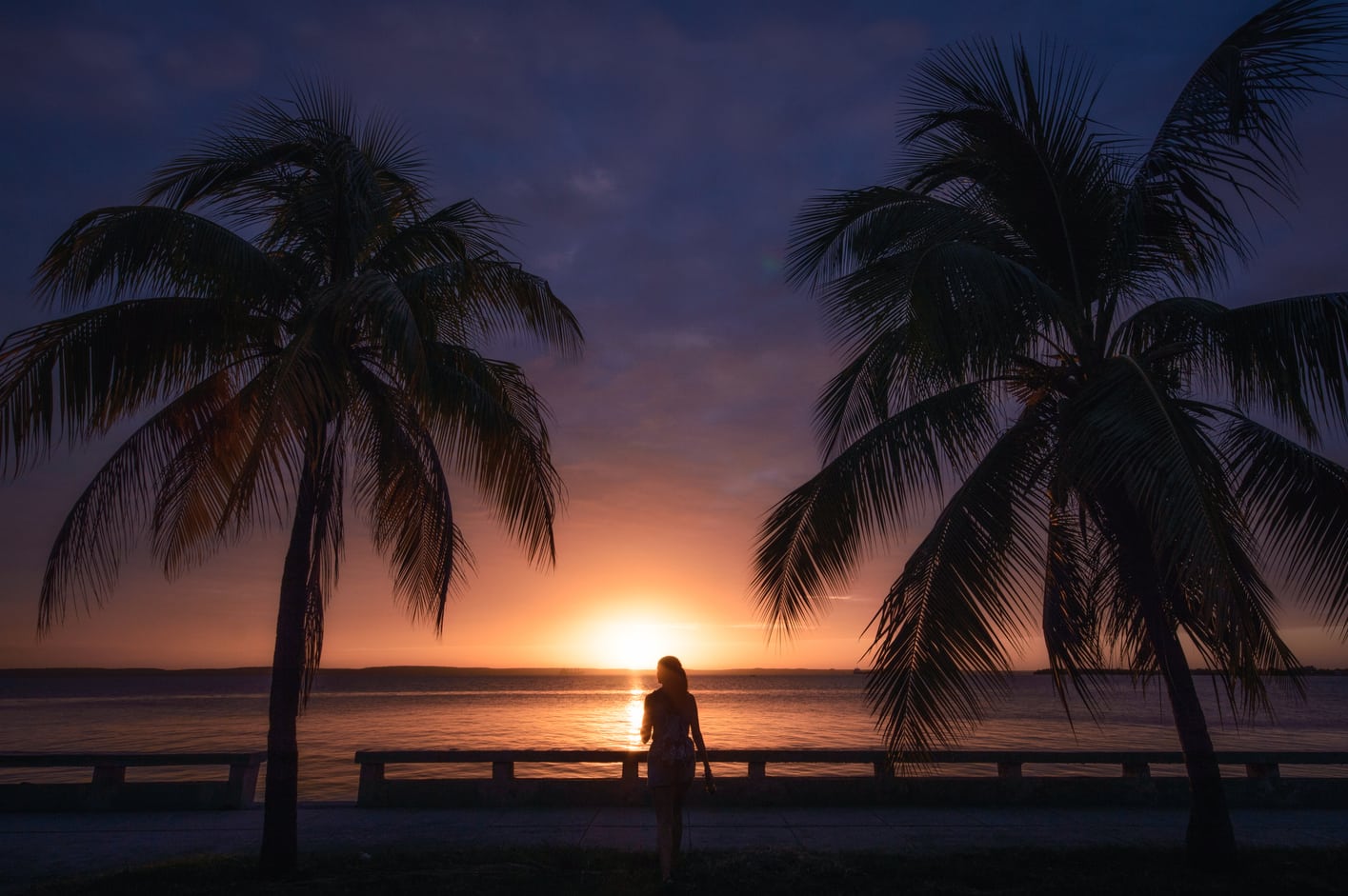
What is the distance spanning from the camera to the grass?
6840 mm

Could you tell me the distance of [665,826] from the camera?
23.5 feet

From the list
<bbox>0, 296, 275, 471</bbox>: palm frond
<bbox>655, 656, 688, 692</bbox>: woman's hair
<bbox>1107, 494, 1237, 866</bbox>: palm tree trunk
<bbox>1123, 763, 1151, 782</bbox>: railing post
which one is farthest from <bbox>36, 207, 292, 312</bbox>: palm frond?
<bbox>1123, 763, 1151, 782</bbox>: railing post

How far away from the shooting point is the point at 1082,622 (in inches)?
360

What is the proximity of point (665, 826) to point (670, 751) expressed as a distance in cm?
61

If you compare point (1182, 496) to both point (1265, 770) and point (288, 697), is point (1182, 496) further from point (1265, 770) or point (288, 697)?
point (1265, 770)

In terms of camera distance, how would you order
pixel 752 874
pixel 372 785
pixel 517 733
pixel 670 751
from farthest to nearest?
1. pixel 517 733
2. pixel 372 785
3. pixel 670 751
4. pixel 752 874

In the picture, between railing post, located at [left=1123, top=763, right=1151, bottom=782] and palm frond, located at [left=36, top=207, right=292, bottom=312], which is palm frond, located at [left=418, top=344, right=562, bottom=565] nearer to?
palm frond, located at [left=36, top=207, right=292, bottom=312]

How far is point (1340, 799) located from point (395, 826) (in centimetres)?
1162

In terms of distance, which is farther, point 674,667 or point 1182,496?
point 674,667

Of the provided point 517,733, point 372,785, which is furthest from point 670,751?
point 517,733

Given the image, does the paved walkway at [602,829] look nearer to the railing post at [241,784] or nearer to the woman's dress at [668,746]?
the railing post at [241,784]

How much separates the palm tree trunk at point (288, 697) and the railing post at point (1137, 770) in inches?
388

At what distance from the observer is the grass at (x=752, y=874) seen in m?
6.84

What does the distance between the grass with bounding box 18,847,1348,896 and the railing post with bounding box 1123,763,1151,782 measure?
2702 millimetres
